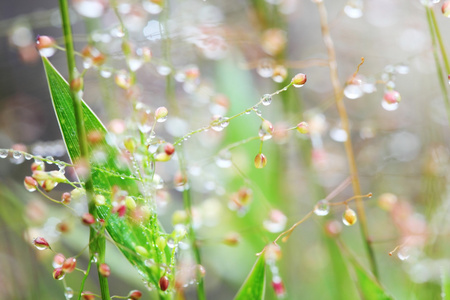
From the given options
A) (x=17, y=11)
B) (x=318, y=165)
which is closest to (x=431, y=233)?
(x=318, y=165)

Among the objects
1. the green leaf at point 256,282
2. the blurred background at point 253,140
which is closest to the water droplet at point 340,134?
the blurred background at point 253,140

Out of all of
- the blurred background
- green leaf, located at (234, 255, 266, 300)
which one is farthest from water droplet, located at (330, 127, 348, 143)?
green leaf, located at (234, 255, 266, 300)

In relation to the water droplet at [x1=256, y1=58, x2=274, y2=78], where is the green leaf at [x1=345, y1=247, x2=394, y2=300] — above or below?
below

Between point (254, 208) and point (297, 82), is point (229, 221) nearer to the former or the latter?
point (254, 208)

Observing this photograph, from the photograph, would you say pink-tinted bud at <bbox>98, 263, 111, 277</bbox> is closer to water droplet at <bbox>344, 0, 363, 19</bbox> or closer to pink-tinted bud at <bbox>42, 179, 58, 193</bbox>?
pink-tinted bud at <bbox>42, 179, 58, 193</bbox>

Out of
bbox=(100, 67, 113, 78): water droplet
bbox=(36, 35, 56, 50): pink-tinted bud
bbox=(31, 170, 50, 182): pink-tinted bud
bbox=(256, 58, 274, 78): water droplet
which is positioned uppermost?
bbox=(36, 35, 56, 50): pink-tinted bud

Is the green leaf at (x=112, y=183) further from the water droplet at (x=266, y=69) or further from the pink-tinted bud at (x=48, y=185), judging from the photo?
the water droplet at (x=266, y=69)
